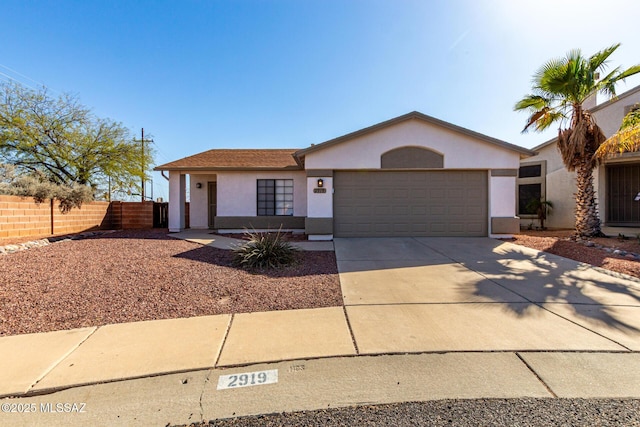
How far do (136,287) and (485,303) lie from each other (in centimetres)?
599

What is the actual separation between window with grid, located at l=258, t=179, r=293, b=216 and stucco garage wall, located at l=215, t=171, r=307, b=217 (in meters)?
0.18

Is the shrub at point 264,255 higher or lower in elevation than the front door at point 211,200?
lower

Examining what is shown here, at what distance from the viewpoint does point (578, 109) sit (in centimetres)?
1063

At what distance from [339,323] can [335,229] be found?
7.38 m

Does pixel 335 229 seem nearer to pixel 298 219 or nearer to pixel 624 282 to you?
pixel 298 219

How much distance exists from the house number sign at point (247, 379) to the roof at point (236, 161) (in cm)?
1015

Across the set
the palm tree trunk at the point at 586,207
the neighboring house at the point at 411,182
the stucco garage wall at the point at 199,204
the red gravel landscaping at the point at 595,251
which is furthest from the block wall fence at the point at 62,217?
the palm tree trunk at the point at 586,207

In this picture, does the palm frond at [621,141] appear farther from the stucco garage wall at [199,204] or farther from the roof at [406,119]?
the stucco garage wall at [199,204]

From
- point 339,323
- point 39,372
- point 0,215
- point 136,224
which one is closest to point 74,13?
point 0,215

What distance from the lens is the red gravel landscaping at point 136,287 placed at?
4.67 metres

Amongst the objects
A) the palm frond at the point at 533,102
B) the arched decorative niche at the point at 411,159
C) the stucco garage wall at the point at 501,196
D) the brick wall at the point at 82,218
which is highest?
the palm frond at the point at 533,102

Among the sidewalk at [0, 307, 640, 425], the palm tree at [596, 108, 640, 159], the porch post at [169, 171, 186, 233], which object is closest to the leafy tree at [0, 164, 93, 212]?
the porch post at [169, 171, 186, 233]

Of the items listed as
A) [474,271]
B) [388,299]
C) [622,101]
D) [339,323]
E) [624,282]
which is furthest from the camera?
[622,101]

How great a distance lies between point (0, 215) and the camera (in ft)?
33.8
